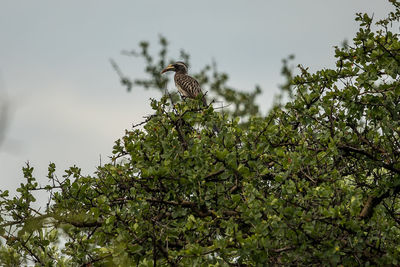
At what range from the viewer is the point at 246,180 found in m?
4.78

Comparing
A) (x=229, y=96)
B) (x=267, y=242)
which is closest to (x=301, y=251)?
(x=267, y=242)

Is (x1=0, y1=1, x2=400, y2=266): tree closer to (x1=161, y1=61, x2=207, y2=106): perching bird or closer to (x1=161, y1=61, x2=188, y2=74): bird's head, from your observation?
(x1=161, y1=61, x2=207, y2=106): perching bird

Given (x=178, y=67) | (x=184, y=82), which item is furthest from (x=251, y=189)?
(x=178, y=67)

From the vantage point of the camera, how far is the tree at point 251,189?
13.7 feet

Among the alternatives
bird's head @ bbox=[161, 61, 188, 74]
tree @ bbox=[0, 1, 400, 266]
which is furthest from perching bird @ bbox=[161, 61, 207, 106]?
tree @ bbox=[0, 1, 400, 266]

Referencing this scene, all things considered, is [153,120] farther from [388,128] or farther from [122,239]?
[388,128]

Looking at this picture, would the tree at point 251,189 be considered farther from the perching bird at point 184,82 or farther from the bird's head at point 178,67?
the bird's head at point 178,67

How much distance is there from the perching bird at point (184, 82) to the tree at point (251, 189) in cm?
693

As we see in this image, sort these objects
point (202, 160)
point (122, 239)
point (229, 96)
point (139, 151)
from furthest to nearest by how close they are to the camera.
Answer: point (229, 96) → point (139, 151) → point (202, 160) → point (122, 239)

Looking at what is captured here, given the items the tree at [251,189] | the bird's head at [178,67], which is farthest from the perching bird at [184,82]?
the tree at [251,189]

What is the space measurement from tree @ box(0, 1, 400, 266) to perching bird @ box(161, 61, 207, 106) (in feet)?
22.7

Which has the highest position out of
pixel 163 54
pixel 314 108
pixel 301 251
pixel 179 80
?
pixel 163 54

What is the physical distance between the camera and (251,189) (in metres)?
4.36

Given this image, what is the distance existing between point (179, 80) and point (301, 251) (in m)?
9.87
